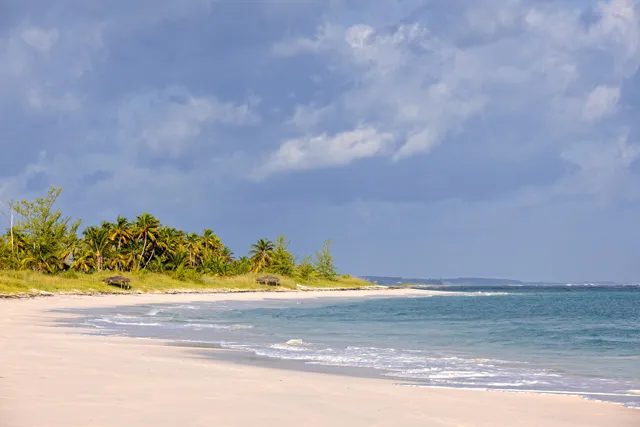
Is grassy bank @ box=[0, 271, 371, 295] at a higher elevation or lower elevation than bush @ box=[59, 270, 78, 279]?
lower

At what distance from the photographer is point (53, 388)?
37.4 ft

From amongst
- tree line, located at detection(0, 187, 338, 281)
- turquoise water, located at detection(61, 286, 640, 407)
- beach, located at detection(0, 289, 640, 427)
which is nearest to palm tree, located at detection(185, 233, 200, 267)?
tree line, located at detection(0, 187, 338, 281)

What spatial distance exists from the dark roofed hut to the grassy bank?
1.12 m

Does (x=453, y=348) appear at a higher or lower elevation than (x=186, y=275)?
lower

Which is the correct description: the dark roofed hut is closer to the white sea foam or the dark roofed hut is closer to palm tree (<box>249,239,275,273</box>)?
palm tree (<box>249,239,275,273</box>)

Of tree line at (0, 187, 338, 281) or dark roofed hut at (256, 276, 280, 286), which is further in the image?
dark roofed hut at (256, 276, 280, 286)

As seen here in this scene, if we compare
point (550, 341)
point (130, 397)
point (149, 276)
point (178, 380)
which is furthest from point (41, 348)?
point (149, 276)

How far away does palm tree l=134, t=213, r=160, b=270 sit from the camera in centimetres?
9256

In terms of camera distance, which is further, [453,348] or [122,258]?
[122,258]

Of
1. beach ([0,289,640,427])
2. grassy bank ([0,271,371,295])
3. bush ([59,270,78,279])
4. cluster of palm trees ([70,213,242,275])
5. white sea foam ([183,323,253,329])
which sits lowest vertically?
white sea foam ([183,323,253,329])

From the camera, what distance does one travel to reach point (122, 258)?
291ft

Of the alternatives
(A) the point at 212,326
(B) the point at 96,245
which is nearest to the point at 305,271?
(B) the point at 96,245

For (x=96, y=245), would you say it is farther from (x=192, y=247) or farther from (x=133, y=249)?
(x=192, y=247)

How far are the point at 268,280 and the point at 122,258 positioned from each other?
2597 centimetres
